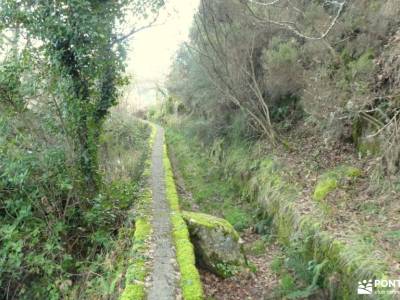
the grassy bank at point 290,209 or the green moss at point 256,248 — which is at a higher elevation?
the grassy bank at point 290,209

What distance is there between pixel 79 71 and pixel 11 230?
160 inches

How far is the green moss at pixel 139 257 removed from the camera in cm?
520

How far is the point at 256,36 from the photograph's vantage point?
1150 centimetres

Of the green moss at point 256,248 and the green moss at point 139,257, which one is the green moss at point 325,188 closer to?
the green moss at point 256,248

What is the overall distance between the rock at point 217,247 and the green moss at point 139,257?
1005 mm

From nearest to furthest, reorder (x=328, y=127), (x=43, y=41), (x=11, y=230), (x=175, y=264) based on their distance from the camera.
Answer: (x=175, y=264), (x=11, y=230), (x=43, y=41), (x=328, y=127)

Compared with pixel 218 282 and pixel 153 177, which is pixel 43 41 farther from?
pixel 218 282

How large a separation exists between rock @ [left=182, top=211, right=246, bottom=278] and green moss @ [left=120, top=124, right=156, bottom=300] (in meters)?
1.00

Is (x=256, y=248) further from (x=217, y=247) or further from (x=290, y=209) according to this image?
(x=217, y=247)

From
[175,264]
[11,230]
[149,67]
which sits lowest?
[175,264]

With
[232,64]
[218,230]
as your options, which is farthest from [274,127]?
[218,230]

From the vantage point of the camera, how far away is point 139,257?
6.17m

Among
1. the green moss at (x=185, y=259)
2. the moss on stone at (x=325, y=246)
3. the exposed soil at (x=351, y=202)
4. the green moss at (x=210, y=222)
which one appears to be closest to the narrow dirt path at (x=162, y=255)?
the green moss at (x=185, y=259)

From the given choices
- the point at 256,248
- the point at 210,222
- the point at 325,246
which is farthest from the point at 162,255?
the point at 325,246
